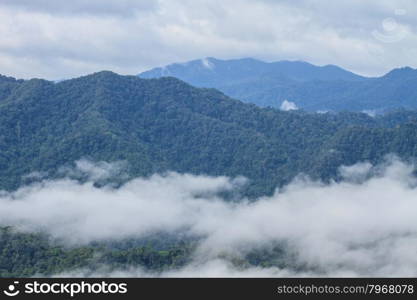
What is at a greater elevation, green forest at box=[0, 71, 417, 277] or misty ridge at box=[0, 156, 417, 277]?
green forest at box=[0, 71, 417, 277]

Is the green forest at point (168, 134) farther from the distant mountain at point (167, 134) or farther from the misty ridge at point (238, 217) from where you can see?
the misty ridge at point (238, 217)

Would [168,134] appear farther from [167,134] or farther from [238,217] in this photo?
[238,217]

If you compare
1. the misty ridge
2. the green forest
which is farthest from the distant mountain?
the misty ridge

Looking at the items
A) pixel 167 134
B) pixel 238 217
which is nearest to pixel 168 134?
pixel 167 134

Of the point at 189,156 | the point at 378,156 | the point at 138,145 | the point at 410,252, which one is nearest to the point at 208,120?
the point at 189,156

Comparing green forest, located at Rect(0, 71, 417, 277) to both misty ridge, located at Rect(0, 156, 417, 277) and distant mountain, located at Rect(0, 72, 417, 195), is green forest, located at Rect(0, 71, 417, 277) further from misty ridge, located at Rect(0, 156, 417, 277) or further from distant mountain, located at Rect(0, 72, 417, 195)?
misty ridge, located at Rect(0, 156, 417, 277)

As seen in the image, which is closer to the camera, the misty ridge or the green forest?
the misty ridge

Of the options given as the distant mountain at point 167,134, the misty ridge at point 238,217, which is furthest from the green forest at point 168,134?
the misty ridge at point 238,217
